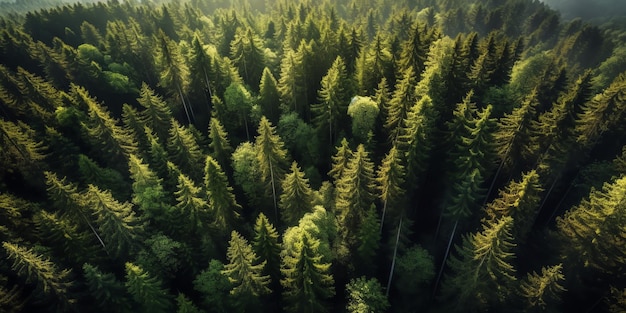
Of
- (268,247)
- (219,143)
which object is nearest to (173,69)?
(219,143)

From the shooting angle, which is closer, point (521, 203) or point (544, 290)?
point (544, 290)

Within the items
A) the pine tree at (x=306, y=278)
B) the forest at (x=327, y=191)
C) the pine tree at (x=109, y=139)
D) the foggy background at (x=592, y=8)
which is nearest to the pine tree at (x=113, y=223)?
the forest at (x=327, y=191)

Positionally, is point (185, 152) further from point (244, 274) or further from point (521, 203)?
point (521, 203)

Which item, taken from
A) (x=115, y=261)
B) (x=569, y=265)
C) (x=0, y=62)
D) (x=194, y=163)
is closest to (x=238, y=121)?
(x=194, y=163)

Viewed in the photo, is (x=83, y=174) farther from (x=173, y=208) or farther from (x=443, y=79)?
(x=443, y=79)

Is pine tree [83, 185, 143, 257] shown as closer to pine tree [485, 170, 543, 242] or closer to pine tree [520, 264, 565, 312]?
pine tree [485, 170, 543, 242]

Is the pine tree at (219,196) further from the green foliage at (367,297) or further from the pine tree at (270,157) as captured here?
the green foliage at (367,297)
